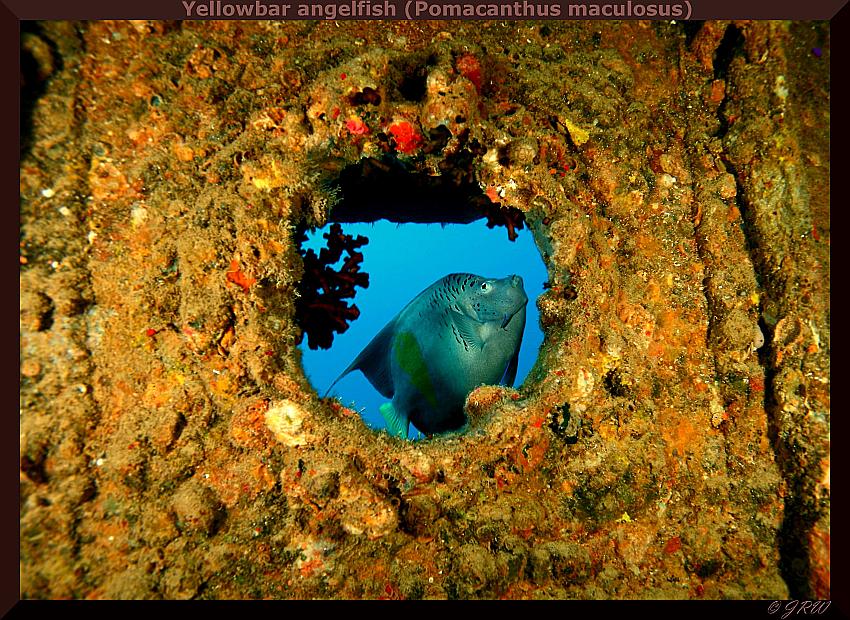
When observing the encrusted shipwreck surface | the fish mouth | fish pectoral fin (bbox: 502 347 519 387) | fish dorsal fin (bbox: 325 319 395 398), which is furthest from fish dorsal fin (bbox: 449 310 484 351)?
the encrusted shipwreck surface

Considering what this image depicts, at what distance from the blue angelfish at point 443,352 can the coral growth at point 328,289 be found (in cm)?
84

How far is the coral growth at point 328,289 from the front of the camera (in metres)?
4.39

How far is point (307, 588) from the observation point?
92.1 inches

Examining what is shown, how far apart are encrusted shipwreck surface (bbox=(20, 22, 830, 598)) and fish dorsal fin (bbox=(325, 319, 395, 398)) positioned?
299 centimetres

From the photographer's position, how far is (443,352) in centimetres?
539

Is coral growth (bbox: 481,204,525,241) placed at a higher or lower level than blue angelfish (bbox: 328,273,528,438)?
higher

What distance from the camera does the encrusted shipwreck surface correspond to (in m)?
2.21

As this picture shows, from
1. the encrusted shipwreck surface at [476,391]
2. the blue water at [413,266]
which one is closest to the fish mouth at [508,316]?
the encrusted shipwreck surface at [476,391]

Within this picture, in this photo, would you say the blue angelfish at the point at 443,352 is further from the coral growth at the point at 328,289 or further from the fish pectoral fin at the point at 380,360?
the coral growth at the point at 328,289

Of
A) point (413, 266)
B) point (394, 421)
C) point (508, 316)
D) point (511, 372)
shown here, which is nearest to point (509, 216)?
point (508, 316)

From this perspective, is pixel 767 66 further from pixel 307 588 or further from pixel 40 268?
pixel 40 268

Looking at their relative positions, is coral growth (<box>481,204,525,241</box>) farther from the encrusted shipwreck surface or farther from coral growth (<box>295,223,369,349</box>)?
coral growth (<box>295,223,369,349</box>)

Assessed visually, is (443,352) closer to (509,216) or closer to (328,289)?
(328,289)

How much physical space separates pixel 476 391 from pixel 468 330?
2143 mm
